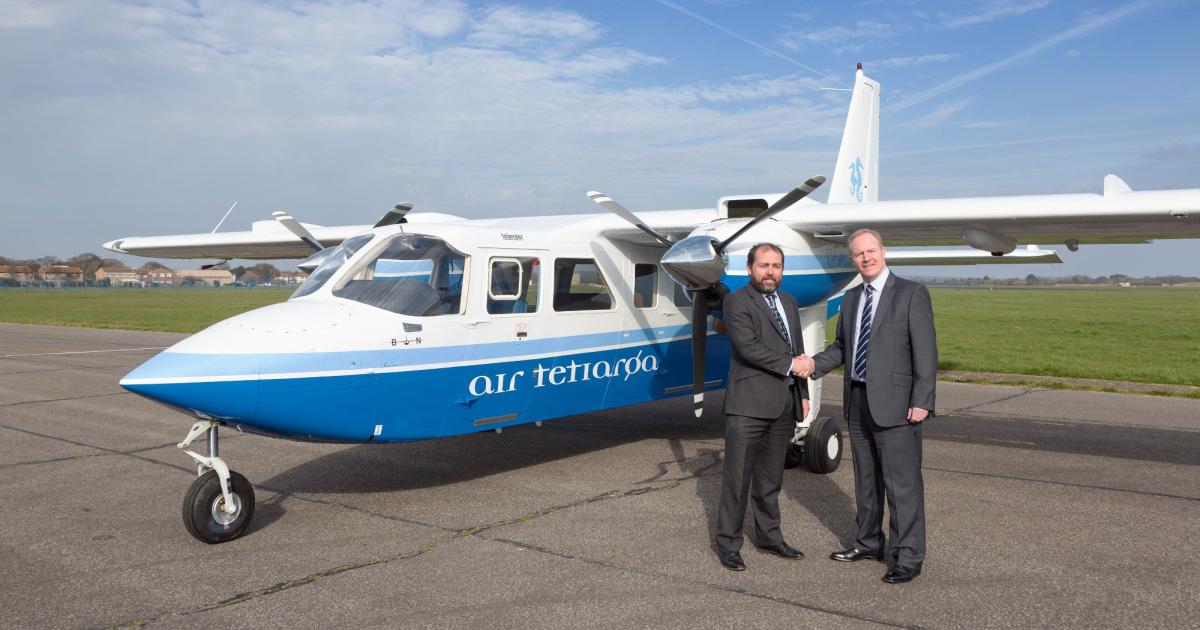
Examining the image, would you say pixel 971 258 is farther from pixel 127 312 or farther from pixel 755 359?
pixel 127 312

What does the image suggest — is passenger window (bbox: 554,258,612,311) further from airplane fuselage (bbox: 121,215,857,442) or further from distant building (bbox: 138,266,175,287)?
distant building (bbox: 138,266,175,287)

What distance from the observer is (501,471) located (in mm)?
8539

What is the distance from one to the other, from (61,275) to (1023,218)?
20722 centimetres

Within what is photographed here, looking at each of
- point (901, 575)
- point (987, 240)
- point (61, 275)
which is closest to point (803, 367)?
point (901, 575)

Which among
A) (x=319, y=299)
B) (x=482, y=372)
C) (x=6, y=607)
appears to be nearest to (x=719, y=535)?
(x=482, y=372)

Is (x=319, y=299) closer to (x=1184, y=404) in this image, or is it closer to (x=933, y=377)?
(x=933, y=377)

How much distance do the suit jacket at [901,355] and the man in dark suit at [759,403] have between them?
0.55 m

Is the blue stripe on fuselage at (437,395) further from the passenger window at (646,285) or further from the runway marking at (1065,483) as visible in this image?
the runway marking at (1065,483)

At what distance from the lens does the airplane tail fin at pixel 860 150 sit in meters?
12.4

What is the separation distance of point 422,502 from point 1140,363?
1982 cm

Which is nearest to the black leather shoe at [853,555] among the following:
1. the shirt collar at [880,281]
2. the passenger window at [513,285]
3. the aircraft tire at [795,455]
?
the shirt collar at [880,281]

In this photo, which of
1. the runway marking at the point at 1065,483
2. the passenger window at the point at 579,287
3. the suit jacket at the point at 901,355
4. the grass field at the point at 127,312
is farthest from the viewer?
the grass field at the point at 127,312

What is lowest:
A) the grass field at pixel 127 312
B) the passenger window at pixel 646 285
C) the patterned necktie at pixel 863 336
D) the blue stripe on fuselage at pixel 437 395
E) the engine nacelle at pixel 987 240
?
the grass field at pixel 127 312

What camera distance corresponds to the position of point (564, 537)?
6230mm
